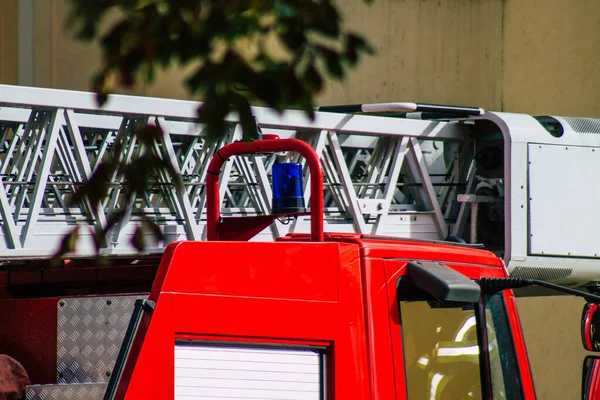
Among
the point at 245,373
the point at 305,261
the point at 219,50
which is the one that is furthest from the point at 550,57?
the point at 219,50

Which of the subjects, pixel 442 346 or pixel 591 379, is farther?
pixel 591 379

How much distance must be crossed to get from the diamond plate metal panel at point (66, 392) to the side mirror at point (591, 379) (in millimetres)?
2000

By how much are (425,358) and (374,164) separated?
12.3ft

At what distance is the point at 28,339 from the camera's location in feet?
15.4

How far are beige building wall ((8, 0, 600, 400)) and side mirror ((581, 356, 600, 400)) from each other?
8.28 m

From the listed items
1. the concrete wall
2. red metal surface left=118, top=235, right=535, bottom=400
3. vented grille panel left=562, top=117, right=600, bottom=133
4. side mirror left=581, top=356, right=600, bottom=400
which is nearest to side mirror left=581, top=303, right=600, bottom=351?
side mirror left=581, top=356, right=600, bottom=400

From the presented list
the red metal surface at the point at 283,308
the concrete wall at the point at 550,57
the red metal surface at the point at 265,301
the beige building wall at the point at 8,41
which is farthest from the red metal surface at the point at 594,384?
the concrete wall at the point at 550,57

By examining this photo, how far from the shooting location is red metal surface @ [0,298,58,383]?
4676 millimetres

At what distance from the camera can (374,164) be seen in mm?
7258

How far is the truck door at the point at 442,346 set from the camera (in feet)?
11.5

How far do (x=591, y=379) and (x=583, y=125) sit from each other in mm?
3487

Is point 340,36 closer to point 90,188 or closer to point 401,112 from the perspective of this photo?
point 90,188

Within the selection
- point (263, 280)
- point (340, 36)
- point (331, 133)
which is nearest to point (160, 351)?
point (263, 280)

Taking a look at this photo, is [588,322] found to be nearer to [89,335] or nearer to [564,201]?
[89,335]
